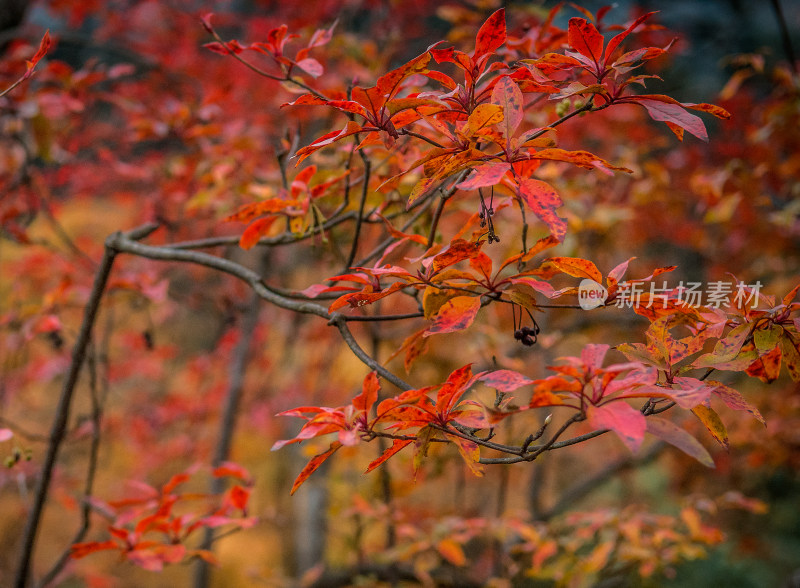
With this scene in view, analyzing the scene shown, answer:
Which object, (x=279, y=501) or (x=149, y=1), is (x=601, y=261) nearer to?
(x=279, y=501)

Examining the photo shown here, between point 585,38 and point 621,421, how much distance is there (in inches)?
19.3

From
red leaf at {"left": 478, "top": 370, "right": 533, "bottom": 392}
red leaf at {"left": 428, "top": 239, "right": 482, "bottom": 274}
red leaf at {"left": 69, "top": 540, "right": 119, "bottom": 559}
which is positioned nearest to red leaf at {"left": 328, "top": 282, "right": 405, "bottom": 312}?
red leaf at {"left": 428, "top": 239, "right": 482, "bottom": 274}

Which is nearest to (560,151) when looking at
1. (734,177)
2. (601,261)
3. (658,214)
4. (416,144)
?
(416,144)

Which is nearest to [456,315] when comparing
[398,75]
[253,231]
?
[398,75]

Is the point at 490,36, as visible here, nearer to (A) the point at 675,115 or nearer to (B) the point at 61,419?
(A) the point at 675,115

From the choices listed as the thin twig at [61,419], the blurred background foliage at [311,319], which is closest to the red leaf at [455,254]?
the blurred background foliage at [311,319]

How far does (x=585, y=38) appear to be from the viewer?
2.25 feet

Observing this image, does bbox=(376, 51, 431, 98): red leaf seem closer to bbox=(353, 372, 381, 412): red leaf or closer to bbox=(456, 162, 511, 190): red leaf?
bbox=(456, 162, 511, 190): red leaf

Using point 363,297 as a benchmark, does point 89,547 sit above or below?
below

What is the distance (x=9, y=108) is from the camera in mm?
1396

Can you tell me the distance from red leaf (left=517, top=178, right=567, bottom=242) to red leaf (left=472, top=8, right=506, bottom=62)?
19 centimetres

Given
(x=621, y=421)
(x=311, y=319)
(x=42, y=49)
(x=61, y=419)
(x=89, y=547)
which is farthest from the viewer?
(x=311, y=319)

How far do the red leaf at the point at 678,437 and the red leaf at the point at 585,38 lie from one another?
47 cm

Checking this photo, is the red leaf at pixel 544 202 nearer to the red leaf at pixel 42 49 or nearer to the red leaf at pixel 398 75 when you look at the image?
the red leaf at pixel 398 75
